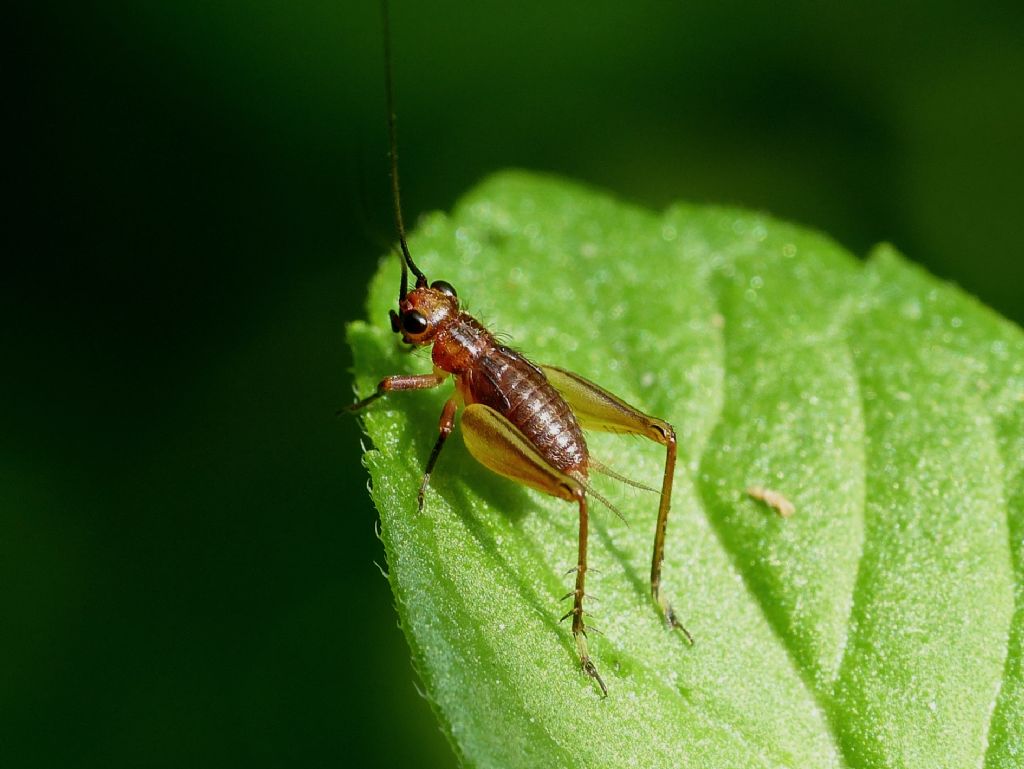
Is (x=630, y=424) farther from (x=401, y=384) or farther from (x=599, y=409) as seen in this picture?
(x=401, y=384)

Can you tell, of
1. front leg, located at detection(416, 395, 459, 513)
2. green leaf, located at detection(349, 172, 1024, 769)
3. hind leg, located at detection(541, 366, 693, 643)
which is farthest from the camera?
front leg, located at detection(416, 395, 459, 513)

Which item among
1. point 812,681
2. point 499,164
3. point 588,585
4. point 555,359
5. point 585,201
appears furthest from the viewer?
point 499,164

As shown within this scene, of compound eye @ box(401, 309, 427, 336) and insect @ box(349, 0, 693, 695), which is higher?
compound eye @ box(401, 309, 427, 336)

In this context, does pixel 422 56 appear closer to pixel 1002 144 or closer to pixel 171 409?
pixel 171 409

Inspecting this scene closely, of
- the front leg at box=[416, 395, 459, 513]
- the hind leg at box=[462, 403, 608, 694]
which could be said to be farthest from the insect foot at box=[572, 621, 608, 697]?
the front leg at box=[416, 395, 459, 513]

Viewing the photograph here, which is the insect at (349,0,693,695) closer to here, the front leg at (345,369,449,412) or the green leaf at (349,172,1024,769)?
the front leg at (345,369,449,412)

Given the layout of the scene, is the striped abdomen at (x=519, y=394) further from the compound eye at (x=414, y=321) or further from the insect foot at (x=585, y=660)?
the insect foot at (x=585, y=660)

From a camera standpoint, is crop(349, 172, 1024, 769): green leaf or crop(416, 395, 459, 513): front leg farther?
crop(416, 395, 459, 513): front leg

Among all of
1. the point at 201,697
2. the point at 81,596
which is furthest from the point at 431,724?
the point at 81,596
